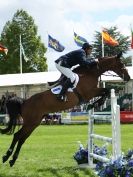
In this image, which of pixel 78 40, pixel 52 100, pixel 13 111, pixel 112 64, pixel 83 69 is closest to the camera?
pixel 52 100

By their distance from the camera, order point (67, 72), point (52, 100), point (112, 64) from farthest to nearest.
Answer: point (112, 64) < point (67, 72) < point (52, 100)

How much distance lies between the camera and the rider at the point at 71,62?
10.2m

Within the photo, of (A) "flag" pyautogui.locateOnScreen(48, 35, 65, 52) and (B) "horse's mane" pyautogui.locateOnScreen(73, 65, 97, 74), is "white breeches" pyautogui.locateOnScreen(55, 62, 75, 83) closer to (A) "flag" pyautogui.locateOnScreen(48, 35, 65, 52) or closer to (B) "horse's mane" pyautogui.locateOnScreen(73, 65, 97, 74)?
(B) "horse's mane" pyautogui.locateOnScreen(73, 65, 97, 74)

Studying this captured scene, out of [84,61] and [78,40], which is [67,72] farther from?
[78,40]

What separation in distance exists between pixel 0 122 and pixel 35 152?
1653 centimetres

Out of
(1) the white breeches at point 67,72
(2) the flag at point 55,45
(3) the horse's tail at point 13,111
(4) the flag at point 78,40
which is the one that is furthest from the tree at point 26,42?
(1) the white breeches at point 67,72

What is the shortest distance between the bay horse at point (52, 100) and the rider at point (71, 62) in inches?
7.0

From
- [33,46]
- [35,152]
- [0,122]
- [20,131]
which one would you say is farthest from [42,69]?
[20,131]

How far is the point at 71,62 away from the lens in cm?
1053

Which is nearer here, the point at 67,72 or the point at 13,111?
the point at 67,72

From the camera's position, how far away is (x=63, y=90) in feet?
33.7

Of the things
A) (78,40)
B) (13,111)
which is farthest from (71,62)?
(78,40)

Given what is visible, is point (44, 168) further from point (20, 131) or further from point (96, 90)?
point (96, 90)

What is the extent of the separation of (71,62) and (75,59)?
18 centimetres
